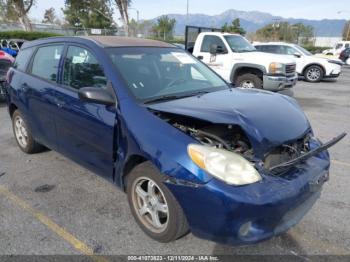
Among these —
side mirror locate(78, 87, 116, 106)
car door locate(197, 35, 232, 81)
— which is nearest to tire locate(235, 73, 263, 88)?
car door locate(197, 35, 232, 81)

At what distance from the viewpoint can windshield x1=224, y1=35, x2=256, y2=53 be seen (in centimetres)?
1008

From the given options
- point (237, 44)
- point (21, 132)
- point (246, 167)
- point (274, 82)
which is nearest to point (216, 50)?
point (237, 44)

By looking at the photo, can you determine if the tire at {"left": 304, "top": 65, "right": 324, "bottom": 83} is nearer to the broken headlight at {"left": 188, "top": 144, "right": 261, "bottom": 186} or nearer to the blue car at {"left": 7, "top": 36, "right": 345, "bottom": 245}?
the blue car at {"left": 7, "top": 36, "right": 345, "bottom": 245}

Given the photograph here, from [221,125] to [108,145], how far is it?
111cm

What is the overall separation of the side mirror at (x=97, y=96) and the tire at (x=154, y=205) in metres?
0.66

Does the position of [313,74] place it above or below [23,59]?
below

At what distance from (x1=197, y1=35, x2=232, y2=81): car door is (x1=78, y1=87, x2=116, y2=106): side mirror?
7.32 meters

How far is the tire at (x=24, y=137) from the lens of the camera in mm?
4719

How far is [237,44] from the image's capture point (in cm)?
1027

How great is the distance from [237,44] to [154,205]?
842cm

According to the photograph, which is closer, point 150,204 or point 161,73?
point 150,204

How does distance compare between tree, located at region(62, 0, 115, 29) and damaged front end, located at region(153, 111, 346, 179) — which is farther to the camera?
tree, located at region(62, 0, 115, 29)

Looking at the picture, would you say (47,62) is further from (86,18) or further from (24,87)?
(86,18)

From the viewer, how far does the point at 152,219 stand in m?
2.91
